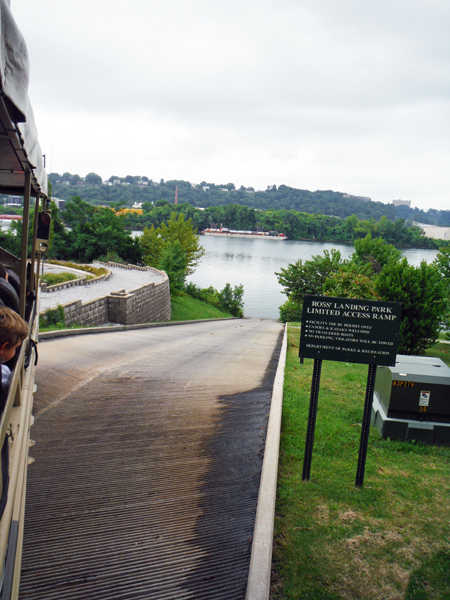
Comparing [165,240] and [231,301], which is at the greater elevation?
[165,240]

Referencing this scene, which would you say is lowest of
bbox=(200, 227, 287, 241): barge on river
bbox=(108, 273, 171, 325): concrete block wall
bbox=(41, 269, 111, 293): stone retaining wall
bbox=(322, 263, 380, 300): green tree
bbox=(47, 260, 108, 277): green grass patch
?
bbox=(108, 273, 171, 325): concrete block wall

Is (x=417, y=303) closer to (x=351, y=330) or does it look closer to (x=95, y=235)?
(x=351, y=330)

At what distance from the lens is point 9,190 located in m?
6.63

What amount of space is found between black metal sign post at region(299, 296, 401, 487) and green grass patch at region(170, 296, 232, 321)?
95.2 feet

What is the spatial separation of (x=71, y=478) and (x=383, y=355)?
3.77 metres

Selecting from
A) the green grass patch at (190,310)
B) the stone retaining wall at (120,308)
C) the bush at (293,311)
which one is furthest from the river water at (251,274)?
the stone retaining wall at (120,308)

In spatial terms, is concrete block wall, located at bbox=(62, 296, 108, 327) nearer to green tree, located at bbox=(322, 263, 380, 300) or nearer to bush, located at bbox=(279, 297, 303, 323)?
green tree, located at bbox=(322, 263, 380, 300)

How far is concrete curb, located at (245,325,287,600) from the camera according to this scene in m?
3.40

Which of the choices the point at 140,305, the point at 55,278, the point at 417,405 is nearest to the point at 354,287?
the point at 140,305

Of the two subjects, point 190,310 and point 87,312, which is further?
point 190,310

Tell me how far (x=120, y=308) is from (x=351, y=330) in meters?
17.3

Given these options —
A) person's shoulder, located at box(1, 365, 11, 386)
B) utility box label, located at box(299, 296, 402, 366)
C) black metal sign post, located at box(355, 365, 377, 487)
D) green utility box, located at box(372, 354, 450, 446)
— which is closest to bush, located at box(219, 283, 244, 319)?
green utility box, located at box(372, 354, 450, 446)

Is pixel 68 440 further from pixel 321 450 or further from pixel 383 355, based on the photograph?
pixel 383 355

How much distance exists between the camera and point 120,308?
2153 centimetres
